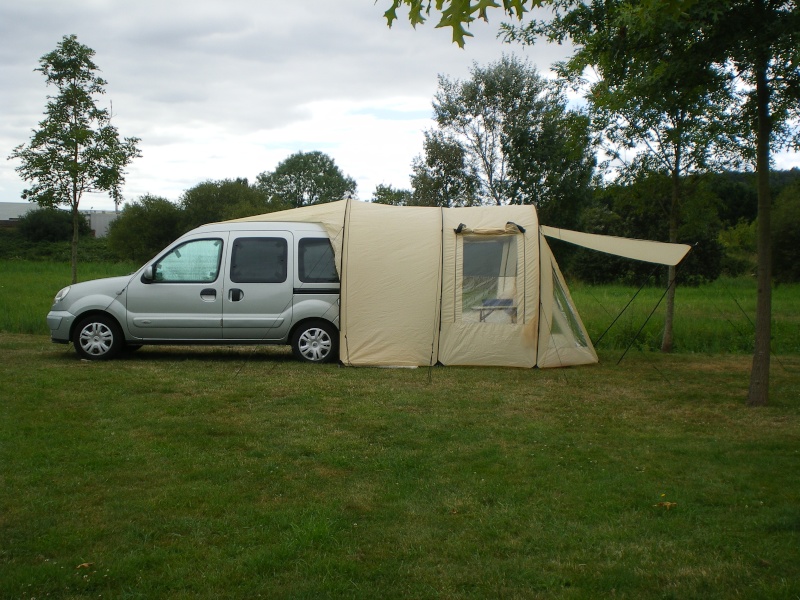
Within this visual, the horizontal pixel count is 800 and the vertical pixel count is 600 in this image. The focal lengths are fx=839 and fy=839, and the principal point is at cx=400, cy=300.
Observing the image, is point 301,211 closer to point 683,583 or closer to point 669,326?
point 669,326

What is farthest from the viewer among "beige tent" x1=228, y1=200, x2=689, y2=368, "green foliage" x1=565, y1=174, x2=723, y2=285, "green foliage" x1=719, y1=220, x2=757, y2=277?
"green foliage" x1=719, y1=220, x2=757, y2=277

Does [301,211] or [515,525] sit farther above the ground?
[301,211]

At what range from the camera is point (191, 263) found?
1175cm

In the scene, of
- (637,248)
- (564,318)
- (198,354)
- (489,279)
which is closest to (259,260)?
(198,354)

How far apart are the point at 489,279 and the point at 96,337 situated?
5.52 meters

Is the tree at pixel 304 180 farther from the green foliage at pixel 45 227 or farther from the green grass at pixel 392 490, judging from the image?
the green grass at pixel 392 490

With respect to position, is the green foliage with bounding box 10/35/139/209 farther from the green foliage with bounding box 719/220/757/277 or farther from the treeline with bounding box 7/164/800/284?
the green foliage with bounding box 719/220/757/277

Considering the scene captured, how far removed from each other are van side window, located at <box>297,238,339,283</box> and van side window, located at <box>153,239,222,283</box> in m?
1.17

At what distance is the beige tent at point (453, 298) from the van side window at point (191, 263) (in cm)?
171

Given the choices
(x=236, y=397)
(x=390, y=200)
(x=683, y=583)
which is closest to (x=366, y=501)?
(x=683, y=583)

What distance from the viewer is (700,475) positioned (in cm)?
605

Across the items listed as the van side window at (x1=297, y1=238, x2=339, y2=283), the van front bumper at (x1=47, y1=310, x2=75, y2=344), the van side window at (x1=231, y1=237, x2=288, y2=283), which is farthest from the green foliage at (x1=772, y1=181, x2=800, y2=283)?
the van front bumper at (x1=47, y1=310, x2=75, y2=344)

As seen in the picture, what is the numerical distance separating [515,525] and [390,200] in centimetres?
3618

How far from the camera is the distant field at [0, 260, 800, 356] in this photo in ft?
47.4
